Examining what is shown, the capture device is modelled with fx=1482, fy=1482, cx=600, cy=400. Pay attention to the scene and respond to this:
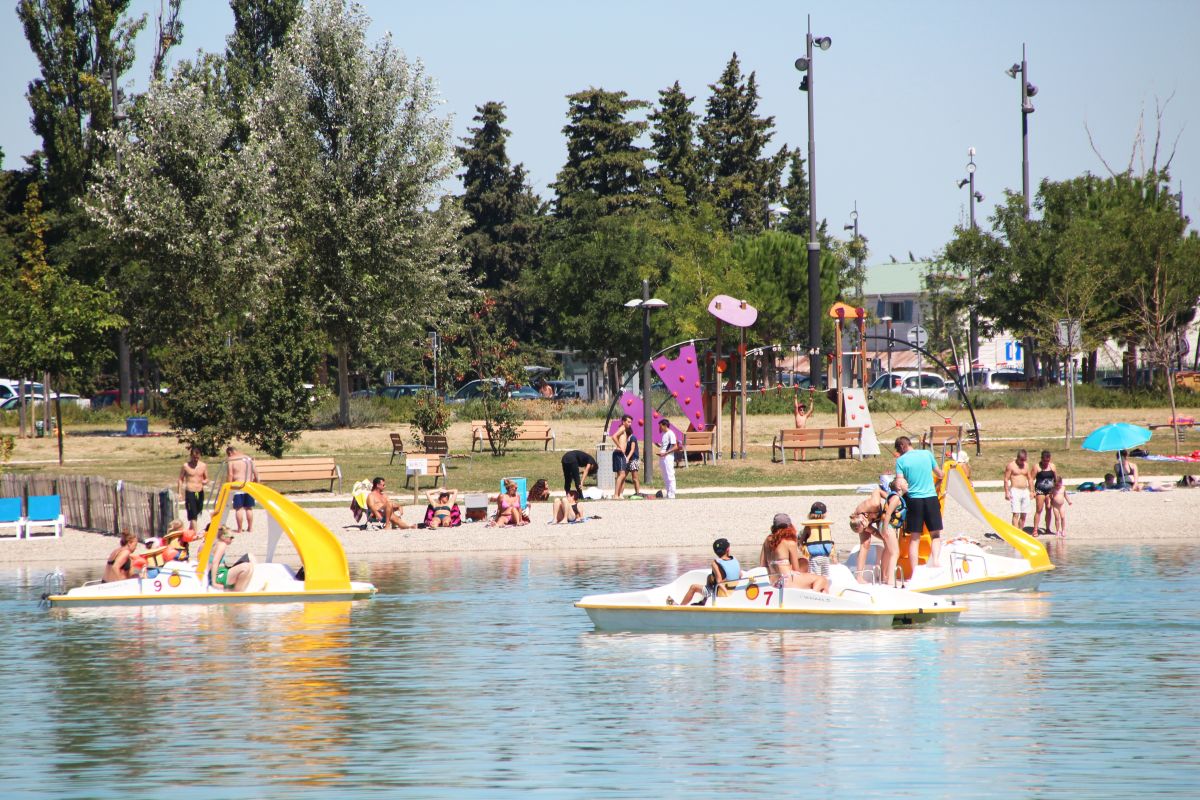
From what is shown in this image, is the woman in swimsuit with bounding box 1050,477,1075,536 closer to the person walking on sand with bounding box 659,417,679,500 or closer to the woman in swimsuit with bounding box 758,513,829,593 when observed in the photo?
the person walking on sand with bounding box 659,417,679,500

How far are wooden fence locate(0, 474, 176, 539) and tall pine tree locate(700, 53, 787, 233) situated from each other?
5647 centimetres

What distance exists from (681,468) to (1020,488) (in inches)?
445

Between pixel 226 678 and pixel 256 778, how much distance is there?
411cm

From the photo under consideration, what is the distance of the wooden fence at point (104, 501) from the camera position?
26609mm

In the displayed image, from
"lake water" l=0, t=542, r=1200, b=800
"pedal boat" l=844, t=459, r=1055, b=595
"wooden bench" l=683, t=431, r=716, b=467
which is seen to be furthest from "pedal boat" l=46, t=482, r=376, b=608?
"wooden bench" l=683, t=431, r=716, b=467

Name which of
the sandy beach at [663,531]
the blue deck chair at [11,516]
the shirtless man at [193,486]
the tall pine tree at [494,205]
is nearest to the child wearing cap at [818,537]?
the sandy beach at [663,531]

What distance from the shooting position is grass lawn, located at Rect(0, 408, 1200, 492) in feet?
111

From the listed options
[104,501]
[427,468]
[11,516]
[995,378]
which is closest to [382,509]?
[427,468]

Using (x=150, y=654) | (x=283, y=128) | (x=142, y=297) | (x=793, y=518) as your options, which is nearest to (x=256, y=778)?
(x=150, y=654)

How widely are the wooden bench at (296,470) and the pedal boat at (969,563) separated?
15.8 metres

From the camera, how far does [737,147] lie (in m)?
83.4

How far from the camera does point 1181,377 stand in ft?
192

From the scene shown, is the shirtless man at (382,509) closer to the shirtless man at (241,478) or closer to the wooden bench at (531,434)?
the shirtless man at (241,478)

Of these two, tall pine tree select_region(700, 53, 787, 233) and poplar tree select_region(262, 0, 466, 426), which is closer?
poplar tree select_region(262, 0, 466, 426)
